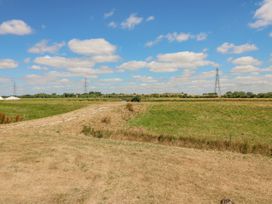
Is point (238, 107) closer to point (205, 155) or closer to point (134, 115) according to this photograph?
point (134, 115)

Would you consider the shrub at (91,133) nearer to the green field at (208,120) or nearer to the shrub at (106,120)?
the green field at (208,120)

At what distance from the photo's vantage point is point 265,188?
1141 cm

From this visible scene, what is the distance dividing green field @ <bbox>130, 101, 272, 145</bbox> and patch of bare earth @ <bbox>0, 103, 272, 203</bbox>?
50.8 ft

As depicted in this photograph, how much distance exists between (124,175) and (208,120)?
2906 cm

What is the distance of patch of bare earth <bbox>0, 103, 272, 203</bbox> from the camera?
10148mm

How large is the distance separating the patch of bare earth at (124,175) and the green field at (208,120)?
610 inches

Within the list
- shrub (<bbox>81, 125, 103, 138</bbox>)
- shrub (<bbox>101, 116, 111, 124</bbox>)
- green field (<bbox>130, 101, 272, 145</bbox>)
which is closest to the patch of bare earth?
shrub (<bbox>81, 125, 103, 138</bbox>)

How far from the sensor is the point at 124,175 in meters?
12.2

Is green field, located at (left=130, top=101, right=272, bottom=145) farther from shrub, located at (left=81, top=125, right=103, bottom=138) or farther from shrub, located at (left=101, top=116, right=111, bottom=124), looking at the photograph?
shrub, located at (left=81, top=125, right=103, bottom=138)

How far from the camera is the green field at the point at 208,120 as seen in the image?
32.8 metres

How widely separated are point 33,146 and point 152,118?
1005 inches

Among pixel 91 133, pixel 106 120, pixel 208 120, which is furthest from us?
pixel 208 120

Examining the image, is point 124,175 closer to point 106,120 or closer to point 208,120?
point 106,120

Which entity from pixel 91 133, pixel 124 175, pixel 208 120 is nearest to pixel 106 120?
pixel 91 133
